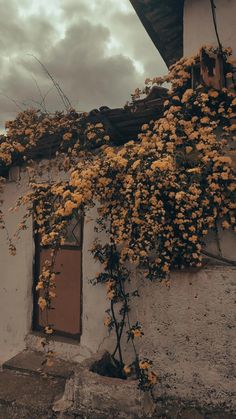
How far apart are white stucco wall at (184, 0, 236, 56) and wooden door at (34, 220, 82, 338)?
9.83 feet

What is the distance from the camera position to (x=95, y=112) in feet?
13.6

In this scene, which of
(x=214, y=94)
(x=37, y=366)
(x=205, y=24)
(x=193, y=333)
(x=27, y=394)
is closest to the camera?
(x=193, y=333)

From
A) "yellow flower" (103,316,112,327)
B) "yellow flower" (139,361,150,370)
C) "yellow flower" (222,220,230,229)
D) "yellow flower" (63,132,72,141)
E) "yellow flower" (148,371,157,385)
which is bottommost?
"yellow flower" (148,371,157,385)

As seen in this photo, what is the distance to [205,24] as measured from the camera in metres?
4.21

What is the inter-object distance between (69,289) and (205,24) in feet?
13.5

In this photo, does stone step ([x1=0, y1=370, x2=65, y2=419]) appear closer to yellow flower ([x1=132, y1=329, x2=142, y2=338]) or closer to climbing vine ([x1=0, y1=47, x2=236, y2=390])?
climbing vine ([x1=0, y1=47, x2=236, y2=390])

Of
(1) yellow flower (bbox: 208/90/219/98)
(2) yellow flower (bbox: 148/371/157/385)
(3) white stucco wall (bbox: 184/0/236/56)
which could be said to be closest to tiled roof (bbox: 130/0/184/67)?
(3) white stucco wall (bbox: 184/0/236/56)

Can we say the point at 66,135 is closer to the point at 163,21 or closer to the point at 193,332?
the point at 163,21

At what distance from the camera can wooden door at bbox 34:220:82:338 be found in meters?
4.95

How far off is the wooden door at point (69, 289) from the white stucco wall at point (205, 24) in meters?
3.00

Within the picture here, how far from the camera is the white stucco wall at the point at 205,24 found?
4008 mm

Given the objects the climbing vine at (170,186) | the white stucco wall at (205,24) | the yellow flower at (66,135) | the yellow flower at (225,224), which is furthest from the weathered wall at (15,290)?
the white stucco wall at (205,24)

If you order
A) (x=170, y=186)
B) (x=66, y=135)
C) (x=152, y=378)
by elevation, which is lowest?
(x=152, y=378)

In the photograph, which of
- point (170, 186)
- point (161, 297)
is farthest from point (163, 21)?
point (161, 297)
